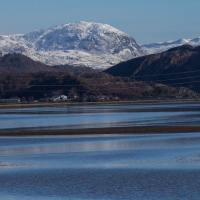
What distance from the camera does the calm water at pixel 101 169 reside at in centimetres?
2097

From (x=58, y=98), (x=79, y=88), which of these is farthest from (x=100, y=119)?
(x=79, y=88)

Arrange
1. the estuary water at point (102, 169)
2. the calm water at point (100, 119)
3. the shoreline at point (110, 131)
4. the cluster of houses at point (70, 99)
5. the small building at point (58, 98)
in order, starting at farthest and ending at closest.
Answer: the small building at point (58, 98)
the cluster of houses at point (70, 99)
the calm water at point (100, 119)
the shoreline at point (110, 131)
the estuary water at point (102, 169)

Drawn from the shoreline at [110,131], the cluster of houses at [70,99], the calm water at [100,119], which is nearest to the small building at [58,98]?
the cluster of houses at [70,99]

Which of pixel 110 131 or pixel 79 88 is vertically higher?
pixel 79 88

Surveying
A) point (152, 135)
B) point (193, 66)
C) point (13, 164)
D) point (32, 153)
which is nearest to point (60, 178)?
point (13, 164)

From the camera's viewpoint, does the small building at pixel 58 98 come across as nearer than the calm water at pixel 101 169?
No

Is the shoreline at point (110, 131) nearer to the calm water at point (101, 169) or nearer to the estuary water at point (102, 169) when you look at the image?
the estuary water at point (102, 169)

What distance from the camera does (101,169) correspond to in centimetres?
2556

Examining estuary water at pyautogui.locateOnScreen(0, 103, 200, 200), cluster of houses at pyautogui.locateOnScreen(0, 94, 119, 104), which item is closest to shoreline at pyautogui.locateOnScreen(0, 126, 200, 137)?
estuary water at pyautogui.locateOnScreen(0, 103, 200, 200)

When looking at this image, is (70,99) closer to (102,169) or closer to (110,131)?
(110,131)

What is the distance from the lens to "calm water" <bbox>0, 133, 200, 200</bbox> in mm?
20969

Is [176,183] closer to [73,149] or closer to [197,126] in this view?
[73,149]

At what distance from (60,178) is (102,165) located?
3.40 metres

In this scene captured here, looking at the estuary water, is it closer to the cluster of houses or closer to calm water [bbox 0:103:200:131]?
calm water [bbox 0:103:200:131]
